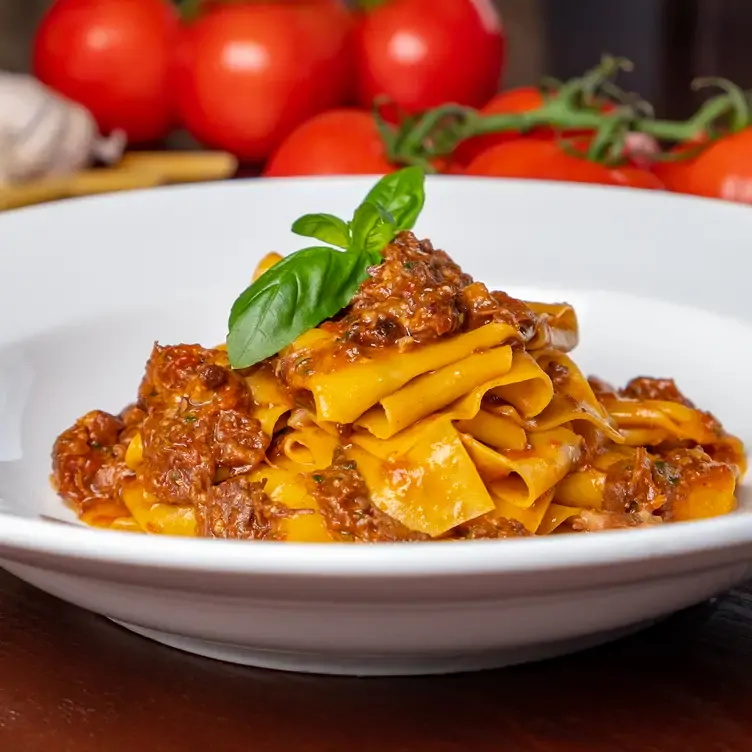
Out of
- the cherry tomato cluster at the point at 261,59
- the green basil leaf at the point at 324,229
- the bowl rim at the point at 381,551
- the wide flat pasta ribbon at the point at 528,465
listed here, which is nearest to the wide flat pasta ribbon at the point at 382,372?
the wide flat pasta ribbon at the point at 528,465

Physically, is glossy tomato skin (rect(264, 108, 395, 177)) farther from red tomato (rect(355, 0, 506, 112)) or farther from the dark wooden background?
the dark wooden background

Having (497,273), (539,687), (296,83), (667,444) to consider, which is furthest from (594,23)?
(539,687)

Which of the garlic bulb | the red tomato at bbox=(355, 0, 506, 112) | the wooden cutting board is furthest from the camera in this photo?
the red tomato at bbox=(355, 0, 506, 112)

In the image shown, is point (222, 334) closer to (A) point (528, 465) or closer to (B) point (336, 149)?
(A) point (528, 465)

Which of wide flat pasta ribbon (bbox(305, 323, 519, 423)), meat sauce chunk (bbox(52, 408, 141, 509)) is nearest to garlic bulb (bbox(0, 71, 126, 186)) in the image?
meat sauce chunk (bbox(52, 408, 141, 509))

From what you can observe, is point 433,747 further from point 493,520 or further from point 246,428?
point 246,428
